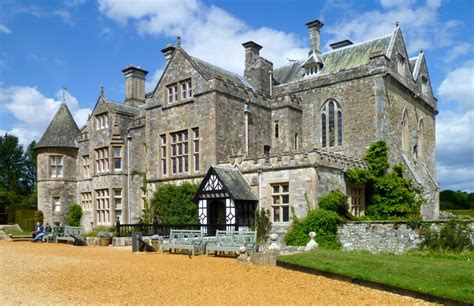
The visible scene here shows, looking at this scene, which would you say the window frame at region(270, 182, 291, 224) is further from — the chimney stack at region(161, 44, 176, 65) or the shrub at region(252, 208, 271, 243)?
the chimney stack at region(161, 44, 176, 65)

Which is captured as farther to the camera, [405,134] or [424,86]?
[424,86]

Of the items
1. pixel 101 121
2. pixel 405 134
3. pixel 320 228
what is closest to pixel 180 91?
pixel 101 121

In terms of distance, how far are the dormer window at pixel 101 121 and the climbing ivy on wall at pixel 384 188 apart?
16920 millimetres

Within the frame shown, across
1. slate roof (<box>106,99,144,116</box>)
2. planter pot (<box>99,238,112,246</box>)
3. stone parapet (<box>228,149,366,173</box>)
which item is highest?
slate roof (<box>106,99,144,116</box>)

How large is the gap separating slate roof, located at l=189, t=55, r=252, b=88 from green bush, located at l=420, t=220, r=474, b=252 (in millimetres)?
13412

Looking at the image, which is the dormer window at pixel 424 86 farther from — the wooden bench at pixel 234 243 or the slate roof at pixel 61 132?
the slate roof at pixel 61 132

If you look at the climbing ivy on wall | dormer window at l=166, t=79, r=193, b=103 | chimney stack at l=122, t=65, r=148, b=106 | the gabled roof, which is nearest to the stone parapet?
the gabled roof

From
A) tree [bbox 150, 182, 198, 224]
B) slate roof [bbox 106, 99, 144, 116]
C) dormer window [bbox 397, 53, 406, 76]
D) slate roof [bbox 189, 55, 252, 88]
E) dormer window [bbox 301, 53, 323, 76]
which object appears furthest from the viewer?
slate roof [bbox 106, 99, 144, 116]

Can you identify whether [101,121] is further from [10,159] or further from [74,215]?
[10,159]

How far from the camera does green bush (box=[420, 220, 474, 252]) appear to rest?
15980mm

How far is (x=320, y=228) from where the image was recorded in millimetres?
19156

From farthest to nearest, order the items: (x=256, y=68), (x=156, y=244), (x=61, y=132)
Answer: (x=61, y=132) → (x=256, y=68) → (x=156, y=244)

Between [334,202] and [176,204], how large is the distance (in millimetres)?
8740

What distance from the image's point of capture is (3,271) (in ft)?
40.7
